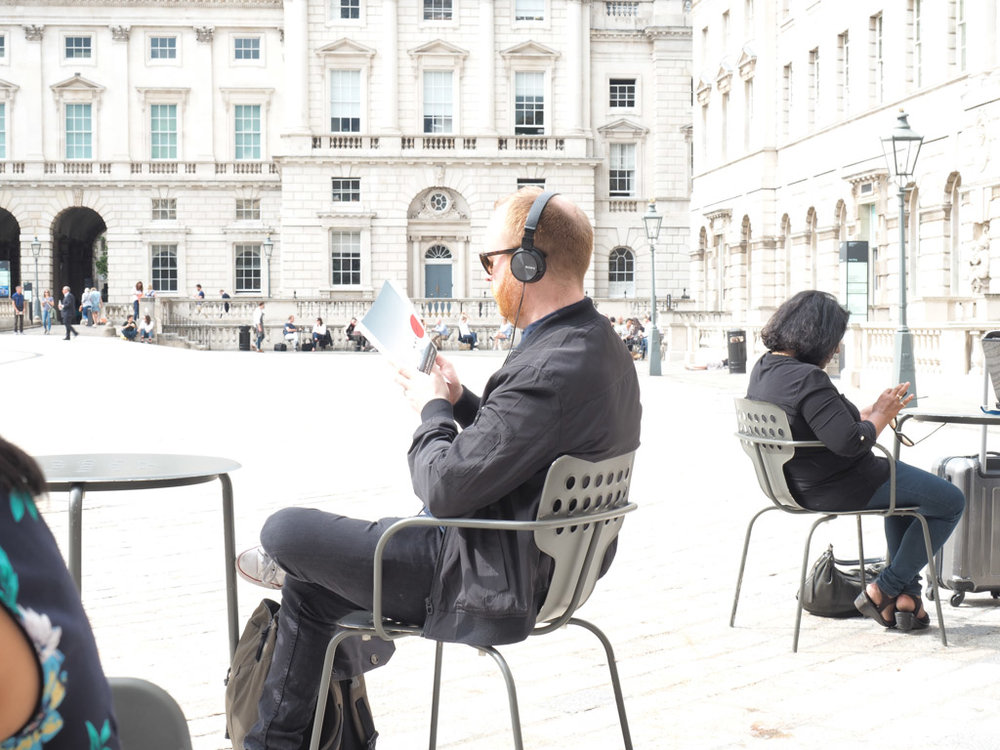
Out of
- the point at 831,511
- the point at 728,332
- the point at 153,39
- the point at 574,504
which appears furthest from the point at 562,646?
the point at 153,39

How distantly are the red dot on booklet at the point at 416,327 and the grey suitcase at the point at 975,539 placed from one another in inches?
128

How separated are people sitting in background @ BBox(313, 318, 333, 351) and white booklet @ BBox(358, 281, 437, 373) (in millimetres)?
44327

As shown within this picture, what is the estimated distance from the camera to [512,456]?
3.02 metres

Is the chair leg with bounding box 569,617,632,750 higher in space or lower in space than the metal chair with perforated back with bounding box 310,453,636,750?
lower

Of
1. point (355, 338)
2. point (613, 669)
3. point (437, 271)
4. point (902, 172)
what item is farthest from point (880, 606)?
point (437, 271)

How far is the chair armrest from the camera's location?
9.90 ft

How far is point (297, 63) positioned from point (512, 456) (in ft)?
175

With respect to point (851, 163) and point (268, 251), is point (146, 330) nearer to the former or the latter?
point (268, 251)

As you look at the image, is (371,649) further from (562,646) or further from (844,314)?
(844,314)

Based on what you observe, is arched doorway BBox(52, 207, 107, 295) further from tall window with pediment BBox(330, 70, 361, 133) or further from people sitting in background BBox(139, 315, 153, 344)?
people sitting in background BBox(139, 315, 153, 344)

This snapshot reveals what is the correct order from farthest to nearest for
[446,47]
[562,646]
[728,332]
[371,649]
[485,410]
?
[446,47] → [728,332] → [562,646] → [371,649] → [485,410]

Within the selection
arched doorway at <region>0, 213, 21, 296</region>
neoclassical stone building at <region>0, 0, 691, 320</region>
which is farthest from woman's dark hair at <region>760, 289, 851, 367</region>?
arched doorway at <region>0, 213, 21, 296</region>

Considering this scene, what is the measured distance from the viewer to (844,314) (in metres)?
5.23

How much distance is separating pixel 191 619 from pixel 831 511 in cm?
268
